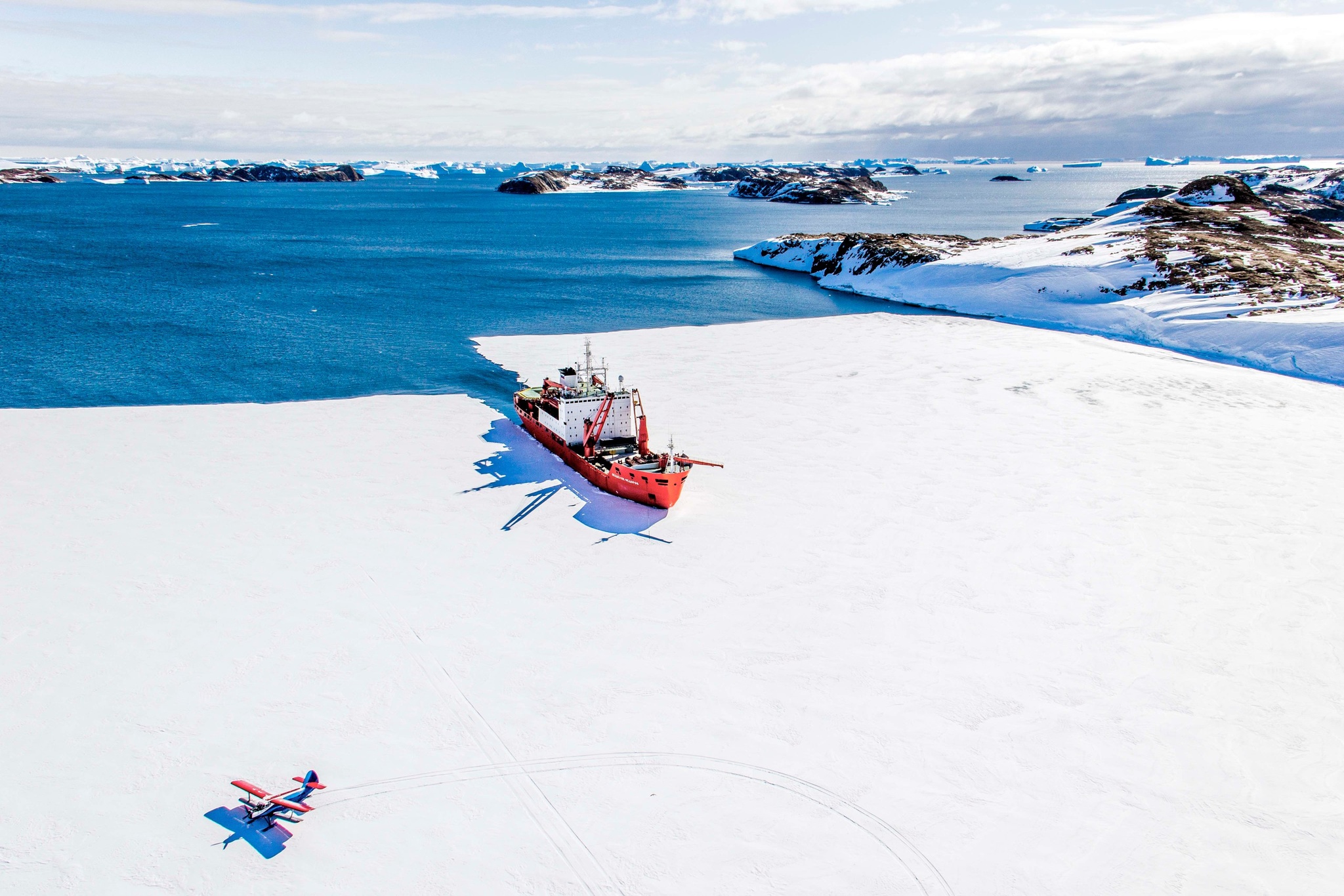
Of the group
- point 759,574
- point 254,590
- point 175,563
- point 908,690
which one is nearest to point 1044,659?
point 908,690

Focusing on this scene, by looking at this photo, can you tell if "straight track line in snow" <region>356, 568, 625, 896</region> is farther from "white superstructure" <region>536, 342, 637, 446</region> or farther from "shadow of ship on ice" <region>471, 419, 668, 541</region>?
"white superstructure" <region>536, 342, 637, 446</region>

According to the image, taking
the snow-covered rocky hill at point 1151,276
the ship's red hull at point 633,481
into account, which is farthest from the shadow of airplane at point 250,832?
the snow-covered rocky hill at point 1151,276

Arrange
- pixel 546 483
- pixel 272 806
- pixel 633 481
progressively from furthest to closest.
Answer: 1. pixel 546 483
2. pixel 633 481
3. pixel 272 806

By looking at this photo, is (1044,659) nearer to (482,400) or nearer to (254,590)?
(254,590)

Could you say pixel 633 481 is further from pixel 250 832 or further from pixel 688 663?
pixel 250 832

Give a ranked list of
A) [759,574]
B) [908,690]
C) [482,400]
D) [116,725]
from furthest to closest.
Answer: [482,400] < [759,574] < [908,690] < [116,725]

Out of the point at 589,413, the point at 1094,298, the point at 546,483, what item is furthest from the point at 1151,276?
the point at 546,483

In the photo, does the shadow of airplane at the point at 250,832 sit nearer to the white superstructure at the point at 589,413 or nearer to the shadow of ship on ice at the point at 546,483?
the shadow of ship on ice at the point at 546,483
